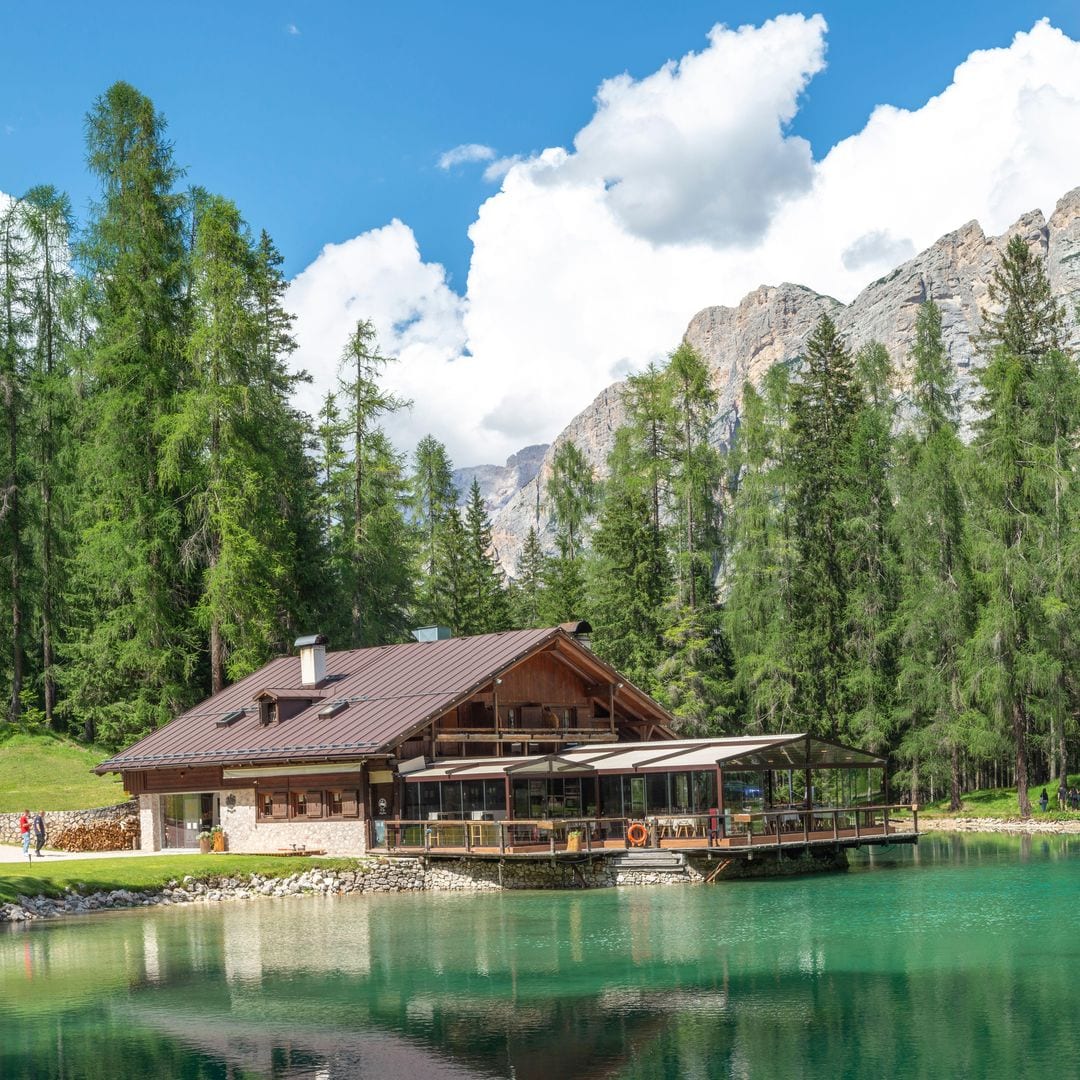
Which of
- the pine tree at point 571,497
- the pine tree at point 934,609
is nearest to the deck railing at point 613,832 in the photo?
the pine tree at point 934,609

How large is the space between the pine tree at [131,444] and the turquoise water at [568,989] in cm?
1988

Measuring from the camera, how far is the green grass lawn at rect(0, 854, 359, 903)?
30.2m

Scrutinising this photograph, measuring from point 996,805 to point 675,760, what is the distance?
2448 centimetres

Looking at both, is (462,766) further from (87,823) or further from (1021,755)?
(1021,755)

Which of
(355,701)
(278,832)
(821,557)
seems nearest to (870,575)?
(821,557)

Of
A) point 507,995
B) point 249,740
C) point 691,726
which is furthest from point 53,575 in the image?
point 507,995

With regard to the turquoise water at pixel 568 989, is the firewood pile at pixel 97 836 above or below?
above

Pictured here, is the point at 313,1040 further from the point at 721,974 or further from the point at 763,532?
the point at 763,532

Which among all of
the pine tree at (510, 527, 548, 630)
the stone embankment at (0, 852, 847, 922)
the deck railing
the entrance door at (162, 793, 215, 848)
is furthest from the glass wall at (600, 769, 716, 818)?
the pine tree at (510, 527, 548, 630)

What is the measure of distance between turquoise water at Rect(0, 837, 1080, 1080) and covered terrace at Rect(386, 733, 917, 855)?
4096 mm

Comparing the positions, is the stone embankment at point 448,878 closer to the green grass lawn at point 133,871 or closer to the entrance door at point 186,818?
the green grass lawn at point 133,871

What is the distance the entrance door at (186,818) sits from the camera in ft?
132

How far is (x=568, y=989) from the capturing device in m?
18.2

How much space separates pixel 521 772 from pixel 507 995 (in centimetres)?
1648
